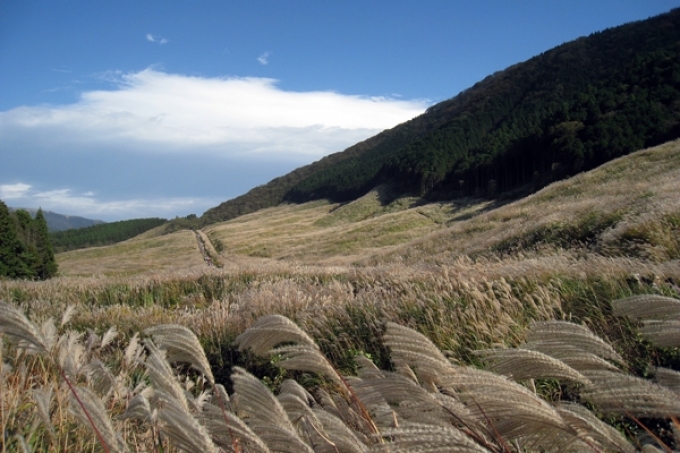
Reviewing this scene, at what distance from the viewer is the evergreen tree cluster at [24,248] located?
160 feet

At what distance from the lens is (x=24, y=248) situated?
54.1 meters

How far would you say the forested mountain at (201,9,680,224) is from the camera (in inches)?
2203

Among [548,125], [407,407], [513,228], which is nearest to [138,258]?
[548,125]

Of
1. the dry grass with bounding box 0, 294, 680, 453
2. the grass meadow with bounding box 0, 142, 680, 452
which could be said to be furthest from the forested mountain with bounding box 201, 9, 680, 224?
the dry grass with bounding box 0, 294, 680, 453

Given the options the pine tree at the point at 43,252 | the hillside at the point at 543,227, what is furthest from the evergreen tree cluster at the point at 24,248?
the hillside at the point at 543,227

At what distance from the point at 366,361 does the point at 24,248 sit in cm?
6272

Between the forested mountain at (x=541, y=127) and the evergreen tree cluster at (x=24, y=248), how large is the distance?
6118 cm

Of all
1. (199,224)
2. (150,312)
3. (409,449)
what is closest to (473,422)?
(409,449)

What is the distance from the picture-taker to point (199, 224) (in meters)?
169

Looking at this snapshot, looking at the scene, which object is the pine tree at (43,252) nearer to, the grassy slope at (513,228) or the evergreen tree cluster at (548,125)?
the grassy slope at (513,228)

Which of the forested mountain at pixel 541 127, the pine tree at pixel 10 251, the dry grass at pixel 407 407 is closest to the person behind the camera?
the dry grass at pixel 407 407

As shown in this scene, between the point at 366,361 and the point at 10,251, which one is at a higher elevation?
the point at 10,251

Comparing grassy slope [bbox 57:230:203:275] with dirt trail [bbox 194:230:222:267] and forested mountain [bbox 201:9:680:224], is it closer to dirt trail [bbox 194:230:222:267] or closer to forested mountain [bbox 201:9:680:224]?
dirt trail [bbox 194:230:222:267]

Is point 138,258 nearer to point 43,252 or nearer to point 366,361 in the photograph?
point 43,252
